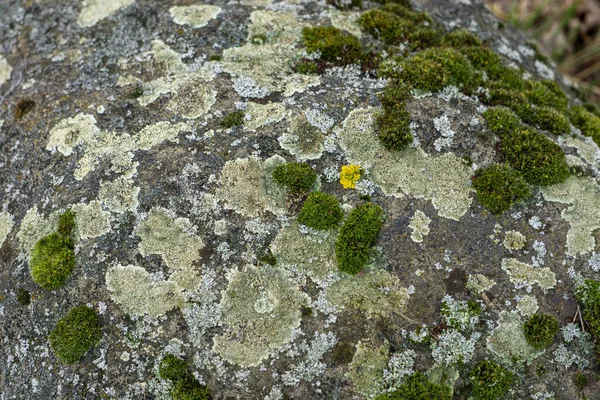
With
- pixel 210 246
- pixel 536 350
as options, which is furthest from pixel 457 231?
pixel 210 246

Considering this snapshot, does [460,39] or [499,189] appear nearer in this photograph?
[499,189]

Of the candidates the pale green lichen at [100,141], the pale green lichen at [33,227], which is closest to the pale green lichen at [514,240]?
the pale green lichen at [100,141]

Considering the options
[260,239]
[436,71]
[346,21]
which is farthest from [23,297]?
[436,71]

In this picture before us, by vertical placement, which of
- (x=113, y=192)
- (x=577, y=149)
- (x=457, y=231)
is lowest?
(x=113, y=192)

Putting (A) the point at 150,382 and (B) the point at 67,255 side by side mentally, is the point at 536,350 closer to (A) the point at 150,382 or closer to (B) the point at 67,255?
(A) the point at 150,382

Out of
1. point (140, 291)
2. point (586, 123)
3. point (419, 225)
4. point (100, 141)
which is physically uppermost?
point (586, 123)

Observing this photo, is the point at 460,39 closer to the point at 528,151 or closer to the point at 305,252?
the point at 528,151

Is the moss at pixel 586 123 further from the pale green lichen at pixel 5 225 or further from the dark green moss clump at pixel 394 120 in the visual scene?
the pale green lichen at pixel 5 225
